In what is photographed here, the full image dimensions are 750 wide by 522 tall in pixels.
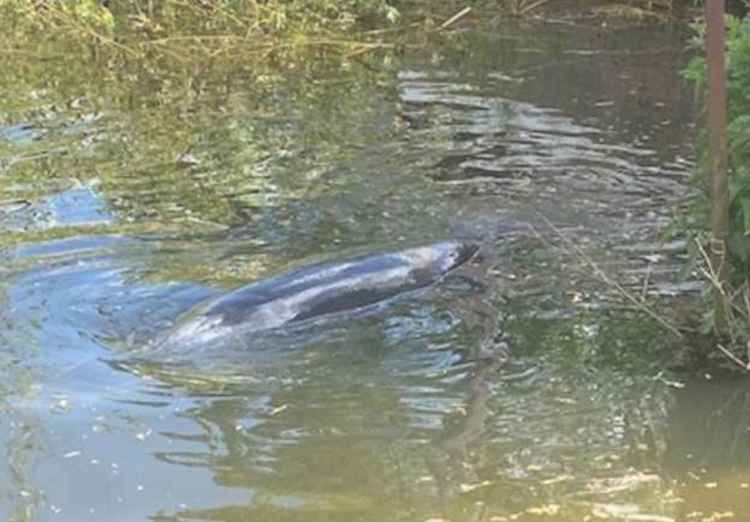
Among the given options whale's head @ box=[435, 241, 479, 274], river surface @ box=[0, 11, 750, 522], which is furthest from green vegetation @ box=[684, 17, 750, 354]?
whale's head @ box=[435, 241, 479, 274]

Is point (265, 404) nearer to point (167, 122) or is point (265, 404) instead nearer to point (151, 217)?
point (151, 217)

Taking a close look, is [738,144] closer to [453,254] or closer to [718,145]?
[718,145]

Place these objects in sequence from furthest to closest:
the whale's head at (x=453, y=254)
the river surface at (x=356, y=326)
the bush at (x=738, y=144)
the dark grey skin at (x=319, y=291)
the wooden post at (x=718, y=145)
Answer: the whale's head at (x=453, y=254) < the dark grey skin at (x=319, y=291) < the bush at (x=738, y=144) < the wooden post at (x=718, y=145) < the river surface at (x=356, y=326)

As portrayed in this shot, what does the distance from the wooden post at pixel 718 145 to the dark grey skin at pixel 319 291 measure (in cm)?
211

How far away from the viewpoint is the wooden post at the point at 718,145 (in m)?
5.89

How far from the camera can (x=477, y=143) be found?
11.3 metres

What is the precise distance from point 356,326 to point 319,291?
30cm

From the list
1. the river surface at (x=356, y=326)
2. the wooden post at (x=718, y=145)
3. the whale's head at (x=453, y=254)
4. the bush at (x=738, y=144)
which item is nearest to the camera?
the river surface at (x=356, y=326)

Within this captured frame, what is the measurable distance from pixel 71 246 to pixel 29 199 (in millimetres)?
1243

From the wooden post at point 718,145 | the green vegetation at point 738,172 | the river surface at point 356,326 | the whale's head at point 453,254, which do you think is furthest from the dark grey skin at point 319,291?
the wooden post at point 718,145

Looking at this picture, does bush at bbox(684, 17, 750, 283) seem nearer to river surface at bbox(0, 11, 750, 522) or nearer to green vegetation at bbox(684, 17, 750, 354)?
green vegetation at bbox(684, 17, 750, 354)

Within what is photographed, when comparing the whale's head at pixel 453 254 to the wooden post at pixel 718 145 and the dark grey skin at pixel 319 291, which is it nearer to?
the dark grey skin at pixel 319 291

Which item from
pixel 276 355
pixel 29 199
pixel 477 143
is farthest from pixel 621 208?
pixel 29 199

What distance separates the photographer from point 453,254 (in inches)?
320
